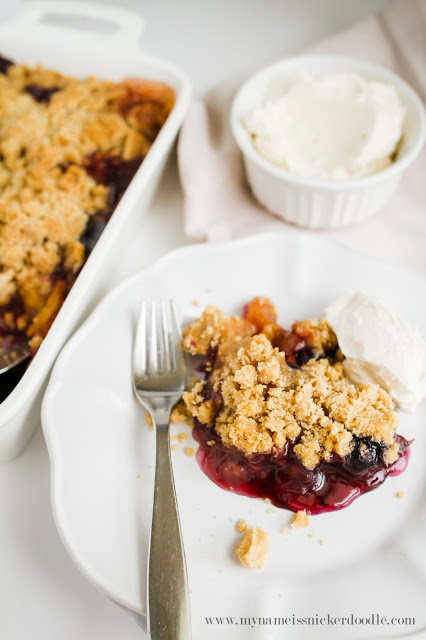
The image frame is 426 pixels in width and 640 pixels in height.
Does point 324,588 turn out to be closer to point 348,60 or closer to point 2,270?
point 2,270

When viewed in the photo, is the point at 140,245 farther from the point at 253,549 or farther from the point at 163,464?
the point at 253,549

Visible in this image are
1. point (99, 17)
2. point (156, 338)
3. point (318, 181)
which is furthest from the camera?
point (99, 17)

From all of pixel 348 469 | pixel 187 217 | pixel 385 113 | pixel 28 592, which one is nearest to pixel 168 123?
pixel 187 217

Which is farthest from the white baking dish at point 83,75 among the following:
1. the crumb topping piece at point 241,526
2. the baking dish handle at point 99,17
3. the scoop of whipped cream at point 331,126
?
the crumb topping piece at point 241,526

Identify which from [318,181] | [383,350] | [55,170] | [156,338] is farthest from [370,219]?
[55,170]

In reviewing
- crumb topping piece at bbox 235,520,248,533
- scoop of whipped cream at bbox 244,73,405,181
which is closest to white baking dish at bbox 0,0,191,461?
scoop of whipped cream at bbox 244,73,405,181

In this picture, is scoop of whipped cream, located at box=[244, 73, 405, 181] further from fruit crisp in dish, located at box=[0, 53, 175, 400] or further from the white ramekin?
fruit crisp in dish, located at box=[0, 53, 175, 400]

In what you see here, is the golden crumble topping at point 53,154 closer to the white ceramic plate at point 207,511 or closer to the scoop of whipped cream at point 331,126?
the white ceramic plate at point 207,511
